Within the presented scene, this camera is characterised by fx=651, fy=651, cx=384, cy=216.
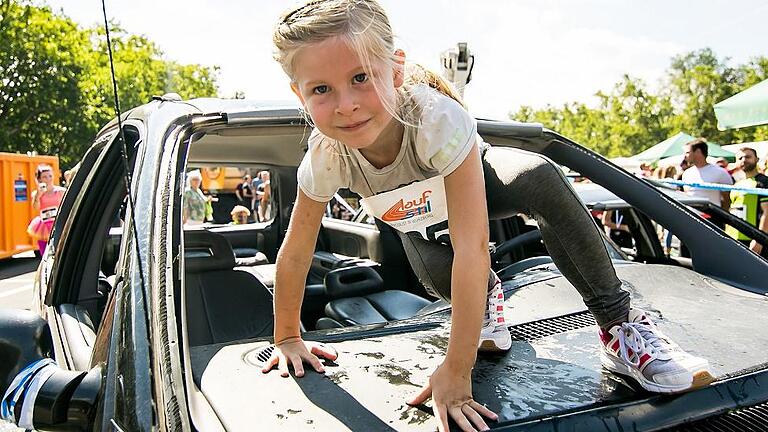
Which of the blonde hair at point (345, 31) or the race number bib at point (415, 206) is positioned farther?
the race number bib at point (415, 206)

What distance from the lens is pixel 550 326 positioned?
6.17ft

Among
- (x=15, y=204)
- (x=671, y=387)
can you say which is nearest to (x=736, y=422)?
(x=671, y=387)

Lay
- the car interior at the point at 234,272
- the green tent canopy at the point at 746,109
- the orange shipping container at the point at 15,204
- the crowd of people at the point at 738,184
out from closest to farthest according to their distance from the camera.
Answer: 1. the car interior at the point at 234,272
2. the crowd of people at the point at 738,184
3. the green tent canopy at the point at 746,109
4. the orange shipping container at the point at 15,204

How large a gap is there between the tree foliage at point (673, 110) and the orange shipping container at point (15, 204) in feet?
125

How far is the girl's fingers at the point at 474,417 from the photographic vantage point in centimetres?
121

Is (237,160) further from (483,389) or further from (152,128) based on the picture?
(483,389)

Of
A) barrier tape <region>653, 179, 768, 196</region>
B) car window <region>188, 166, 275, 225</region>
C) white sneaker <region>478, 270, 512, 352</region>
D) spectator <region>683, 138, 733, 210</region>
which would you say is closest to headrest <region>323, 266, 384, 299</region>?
car window <region>188, 166, 275, 225</region>

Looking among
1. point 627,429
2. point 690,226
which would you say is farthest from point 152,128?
point 690,226

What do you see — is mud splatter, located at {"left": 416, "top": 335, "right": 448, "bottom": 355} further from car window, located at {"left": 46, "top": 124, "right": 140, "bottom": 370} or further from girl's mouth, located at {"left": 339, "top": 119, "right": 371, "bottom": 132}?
car window, located at {"left": 46, "top": 124, "right": 140, "bottom": 370}

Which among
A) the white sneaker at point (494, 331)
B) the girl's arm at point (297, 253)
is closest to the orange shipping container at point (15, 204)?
the girl's arm at point (297, 253)

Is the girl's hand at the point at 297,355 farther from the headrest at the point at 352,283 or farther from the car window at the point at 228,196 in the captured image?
the headrest at the point at 352,283

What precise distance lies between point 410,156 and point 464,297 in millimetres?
454

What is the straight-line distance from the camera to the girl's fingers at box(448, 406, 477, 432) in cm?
120

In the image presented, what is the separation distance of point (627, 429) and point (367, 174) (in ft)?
2.96
